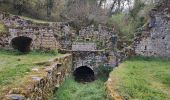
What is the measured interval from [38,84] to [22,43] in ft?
39.7

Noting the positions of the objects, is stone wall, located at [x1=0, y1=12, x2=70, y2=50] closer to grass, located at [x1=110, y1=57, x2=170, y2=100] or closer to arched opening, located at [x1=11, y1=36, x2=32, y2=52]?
arched opening, located at [x1=11, y1=36, x2=32, y2=52]

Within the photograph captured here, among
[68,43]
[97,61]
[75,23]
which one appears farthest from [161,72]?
[75,23]

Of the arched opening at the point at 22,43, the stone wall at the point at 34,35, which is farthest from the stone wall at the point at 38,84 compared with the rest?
the arched opening at the point at 22,43

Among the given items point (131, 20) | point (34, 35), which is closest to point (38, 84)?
point (34, 35)

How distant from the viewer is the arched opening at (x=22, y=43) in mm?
21078

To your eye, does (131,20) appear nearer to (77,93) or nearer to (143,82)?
(77,93)

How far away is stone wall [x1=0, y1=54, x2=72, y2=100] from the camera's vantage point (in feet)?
29.1

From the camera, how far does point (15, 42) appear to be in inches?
853

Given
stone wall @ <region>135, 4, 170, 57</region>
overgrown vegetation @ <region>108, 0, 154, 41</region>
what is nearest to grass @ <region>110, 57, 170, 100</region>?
stone wall @ <region>135, 4, 170, 57</region>

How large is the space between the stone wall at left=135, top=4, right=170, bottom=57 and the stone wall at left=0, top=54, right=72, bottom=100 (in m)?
6.11

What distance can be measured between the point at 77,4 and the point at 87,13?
7.98ft

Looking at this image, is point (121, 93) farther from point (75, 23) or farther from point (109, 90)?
point (75, 23)

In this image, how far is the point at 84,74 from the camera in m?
22.2

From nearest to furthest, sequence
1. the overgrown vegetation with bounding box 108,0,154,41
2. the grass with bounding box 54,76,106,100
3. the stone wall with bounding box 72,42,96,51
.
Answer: the grass with bounding box 54,76,106,100
the stone wall with bounding box 72,42,96,51
the overgrown vegetation with bounding box 108,0,154,41
